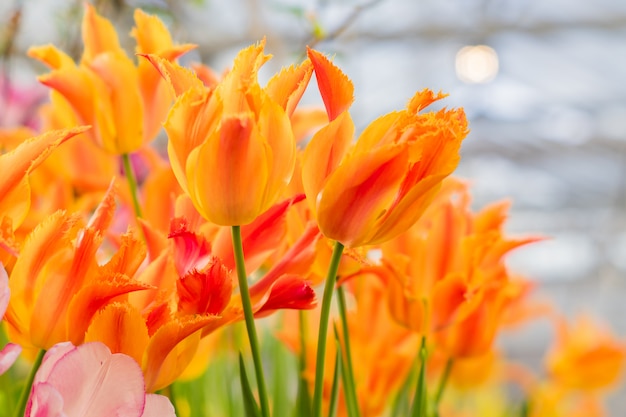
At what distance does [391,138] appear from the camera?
212 millimetres

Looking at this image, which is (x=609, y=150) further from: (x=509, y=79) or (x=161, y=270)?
(x=161, y=270)

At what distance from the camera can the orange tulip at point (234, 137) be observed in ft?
0.67

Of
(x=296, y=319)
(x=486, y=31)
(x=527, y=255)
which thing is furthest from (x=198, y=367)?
(x=527, y=255)

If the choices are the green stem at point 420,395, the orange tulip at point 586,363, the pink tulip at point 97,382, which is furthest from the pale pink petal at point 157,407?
the orange tulip at point 586,363

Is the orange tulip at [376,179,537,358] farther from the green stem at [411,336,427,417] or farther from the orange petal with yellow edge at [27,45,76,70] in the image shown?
the orange petal with yellow edge at [27,45,76,70]

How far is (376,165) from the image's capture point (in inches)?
8.2

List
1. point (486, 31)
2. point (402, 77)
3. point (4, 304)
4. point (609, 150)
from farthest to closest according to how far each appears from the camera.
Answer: point (402, 77) → point (609, 150) → point (486, 31) → point (4, 304)

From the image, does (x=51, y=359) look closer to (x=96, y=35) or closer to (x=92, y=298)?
(x=92, y=298)

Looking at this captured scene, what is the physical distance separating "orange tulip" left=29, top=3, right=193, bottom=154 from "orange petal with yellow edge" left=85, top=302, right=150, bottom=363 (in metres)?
0.12

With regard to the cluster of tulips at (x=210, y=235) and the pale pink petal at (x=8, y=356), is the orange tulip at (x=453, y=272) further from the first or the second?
the pale pink petal at (x=8, y=356)

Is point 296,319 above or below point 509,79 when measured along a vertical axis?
below

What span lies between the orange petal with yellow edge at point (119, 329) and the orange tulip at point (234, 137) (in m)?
0.03

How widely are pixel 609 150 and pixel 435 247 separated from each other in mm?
3475

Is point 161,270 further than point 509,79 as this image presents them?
No
